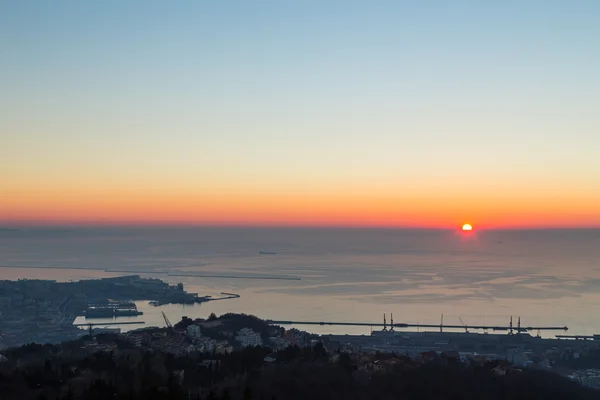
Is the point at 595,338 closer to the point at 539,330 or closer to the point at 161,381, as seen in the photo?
the point at 539,330

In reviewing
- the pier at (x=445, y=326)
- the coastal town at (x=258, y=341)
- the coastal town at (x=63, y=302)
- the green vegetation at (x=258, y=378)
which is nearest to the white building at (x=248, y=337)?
the coastal town at (x=258, y=341)

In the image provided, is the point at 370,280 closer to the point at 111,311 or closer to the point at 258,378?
the point at 111,311

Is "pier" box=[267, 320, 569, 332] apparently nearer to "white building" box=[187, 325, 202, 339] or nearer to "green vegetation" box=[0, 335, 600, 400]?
"white building" box=[187, 325, 202, 339]

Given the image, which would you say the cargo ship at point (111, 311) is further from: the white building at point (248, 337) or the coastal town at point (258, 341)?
the white building at point (248, 337)

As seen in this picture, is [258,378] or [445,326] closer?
[258,378]

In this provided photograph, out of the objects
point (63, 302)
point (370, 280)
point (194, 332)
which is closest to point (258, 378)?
point (194, 332)
